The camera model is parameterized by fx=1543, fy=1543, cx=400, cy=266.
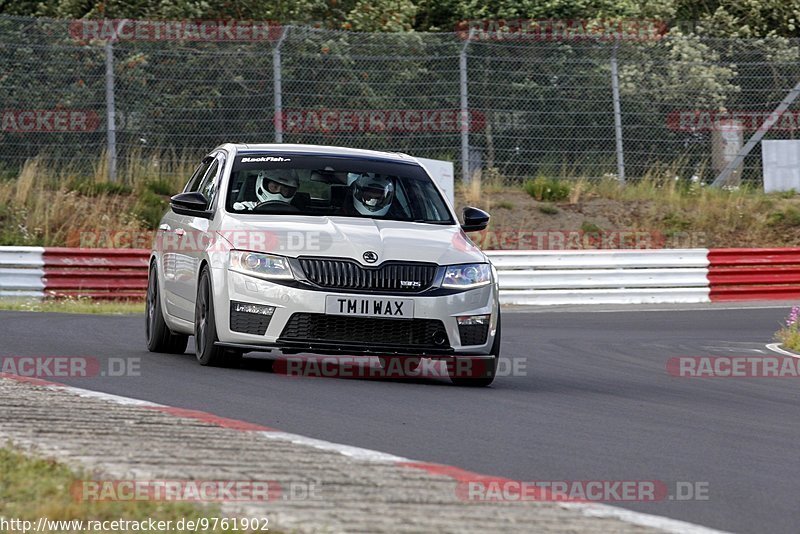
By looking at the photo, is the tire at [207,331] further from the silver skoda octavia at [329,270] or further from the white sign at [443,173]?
the white sign at [443,173]

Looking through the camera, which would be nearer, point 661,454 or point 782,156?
point 661,454

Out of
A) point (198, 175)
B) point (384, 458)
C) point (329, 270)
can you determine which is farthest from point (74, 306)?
point (384, 458)

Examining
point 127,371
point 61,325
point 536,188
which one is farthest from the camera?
point 536,188

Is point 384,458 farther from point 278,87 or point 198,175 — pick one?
point 278,87

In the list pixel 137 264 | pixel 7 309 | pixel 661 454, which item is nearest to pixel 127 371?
pixel 661 454

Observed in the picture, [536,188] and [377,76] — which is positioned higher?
[377,76]

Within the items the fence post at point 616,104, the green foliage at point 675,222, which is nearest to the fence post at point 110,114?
the fence post at point 616,104

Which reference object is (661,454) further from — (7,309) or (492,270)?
(7,309)

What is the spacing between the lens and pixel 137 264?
830 inches

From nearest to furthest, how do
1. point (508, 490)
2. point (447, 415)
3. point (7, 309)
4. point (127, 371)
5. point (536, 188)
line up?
point (508, 490) < point (447, 415) < point (127, 371) < point (7, 309) < point (536, 188)

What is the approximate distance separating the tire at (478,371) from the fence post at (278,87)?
44.1ft

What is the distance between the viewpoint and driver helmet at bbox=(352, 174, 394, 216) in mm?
10859

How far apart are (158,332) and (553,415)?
421cm

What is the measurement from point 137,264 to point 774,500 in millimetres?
15809
